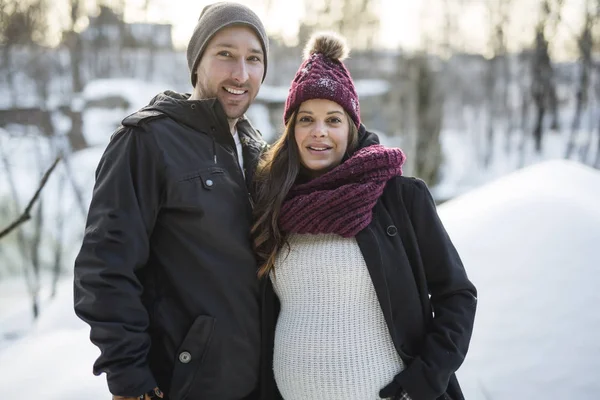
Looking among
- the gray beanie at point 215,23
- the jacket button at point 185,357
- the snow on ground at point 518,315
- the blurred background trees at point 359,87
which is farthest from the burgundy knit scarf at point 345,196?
the blurred background trees at point 359,87

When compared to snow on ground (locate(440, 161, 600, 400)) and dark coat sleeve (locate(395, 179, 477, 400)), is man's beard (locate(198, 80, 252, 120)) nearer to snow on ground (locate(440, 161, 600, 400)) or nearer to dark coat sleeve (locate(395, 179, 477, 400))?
dark coat sleeve (locate(395, 179, 477, 400))

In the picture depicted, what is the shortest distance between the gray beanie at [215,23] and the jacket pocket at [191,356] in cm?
102

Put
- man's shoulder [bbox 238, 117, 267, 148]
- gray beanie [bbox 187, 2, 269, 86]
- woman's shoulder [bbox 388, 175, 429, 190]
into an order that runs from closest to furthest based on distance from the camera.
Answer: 1. woman's shoulder [bbox 388, 175, 429, 190]
2. gray beanie [bbox 187, 2, 269, 86]
3. man's shoulder [bbox 238, 117, 267, 148]

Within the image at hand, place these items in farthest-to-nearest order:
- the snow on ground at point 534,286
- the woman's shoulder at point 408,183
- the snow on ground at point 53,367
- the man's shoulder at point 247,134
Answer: the snow on ground at point 53,367, the snow on ground at point 534,286, the man's shoulder at point 247,134, the woman's shoulder at point 408,183

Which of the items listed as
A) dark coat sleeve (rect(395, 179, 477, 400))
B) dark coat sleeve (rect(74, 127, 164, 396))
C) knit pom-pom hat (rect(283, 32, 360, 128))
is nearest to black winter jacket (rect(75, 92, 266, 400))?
dark coat sleeve (rect(74, 127, 164, 396))

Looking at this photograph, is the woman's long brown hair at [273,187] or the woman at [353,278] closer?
the woman at [353,278]

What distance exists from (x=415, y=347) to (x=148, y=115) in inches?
48.6

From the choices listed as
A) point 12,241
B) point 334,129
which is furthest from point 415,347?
point 12,241

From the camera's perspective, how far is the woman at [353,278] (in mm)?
1800

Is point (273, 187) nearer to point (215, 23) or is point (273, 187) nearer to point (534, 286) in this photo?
point (215, 23)

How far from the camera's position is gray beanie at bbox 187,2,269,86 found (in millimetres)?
2029

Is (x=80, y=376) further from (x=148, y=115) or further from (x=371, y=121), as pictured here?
(x=371, y=121)

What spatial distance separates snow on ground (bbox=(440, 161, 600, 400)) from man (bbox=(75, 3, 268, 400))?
129 centimetres

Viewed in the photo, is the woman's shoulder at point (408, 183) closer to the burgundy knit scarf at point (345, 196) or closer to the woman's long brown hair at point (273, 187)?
the burgundy knit scarf at point (345, 196)
